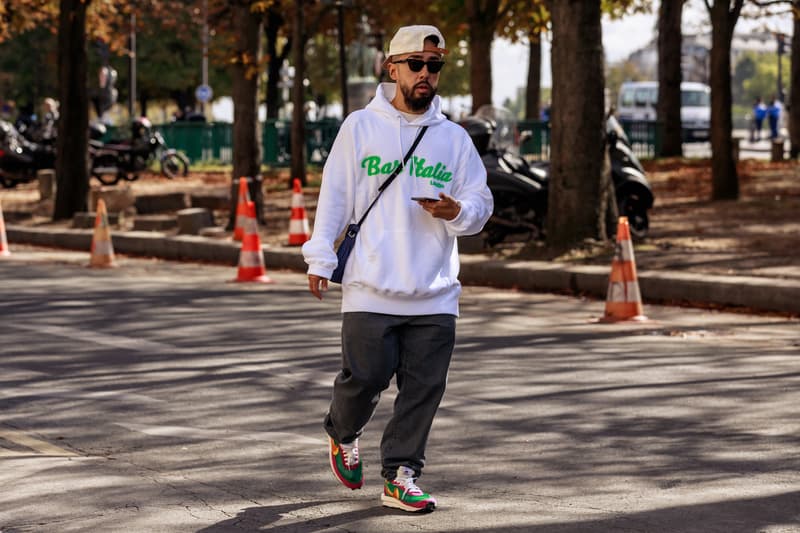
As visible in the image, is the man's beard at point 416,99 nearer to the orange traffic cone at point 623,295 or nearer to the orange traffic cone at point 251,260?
the orange traffic cone at point 623,295

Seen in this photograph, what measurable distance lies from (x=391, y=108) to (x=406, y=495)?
1.39 meters

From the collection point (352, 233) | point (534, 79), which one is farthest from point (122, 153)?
point (352, 233)

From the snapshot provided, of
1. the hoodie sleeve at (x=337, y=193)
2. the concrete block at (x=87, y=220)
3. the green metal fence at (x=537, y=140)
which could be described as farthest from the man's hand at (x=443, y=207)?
the green metal fence at (x=537, y=140)

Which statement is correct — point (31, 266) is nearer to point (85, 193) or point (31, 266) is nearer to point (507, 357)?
point (85, 193)

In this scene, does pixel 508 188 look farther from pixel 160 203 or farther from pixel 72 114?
pixel 160 203

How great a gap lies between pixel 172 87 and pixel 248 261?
63.9 meters

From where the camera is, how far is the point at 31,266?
1725 centimetres

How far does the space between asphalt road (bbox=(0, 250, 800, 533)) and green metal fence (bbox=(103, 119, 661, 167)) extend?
2272 cm

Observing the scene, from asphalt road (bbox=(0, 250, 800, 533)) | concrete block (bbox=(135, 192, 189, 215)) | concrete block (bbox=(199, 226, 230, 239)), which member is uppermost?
concrete block (bbox=(135, 192, 189, 215))

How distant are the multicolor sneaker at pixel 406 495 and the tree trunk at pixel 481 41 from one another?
2677 centimetres

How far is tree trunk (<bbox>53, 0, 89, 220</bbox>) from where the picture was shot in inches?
913

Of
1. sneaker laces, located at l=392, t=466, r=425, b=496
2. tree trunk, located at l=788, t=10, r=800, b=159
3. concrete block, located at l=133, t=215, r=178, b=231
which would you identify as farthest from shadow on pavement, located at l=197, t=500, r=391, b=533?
tree trunk, located at l=788, t=10, r=800, b=159

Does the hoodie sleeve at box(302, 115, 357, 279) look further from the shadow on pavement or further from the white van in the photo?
the white van

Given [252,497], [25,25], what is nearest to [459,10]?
[25,25]
